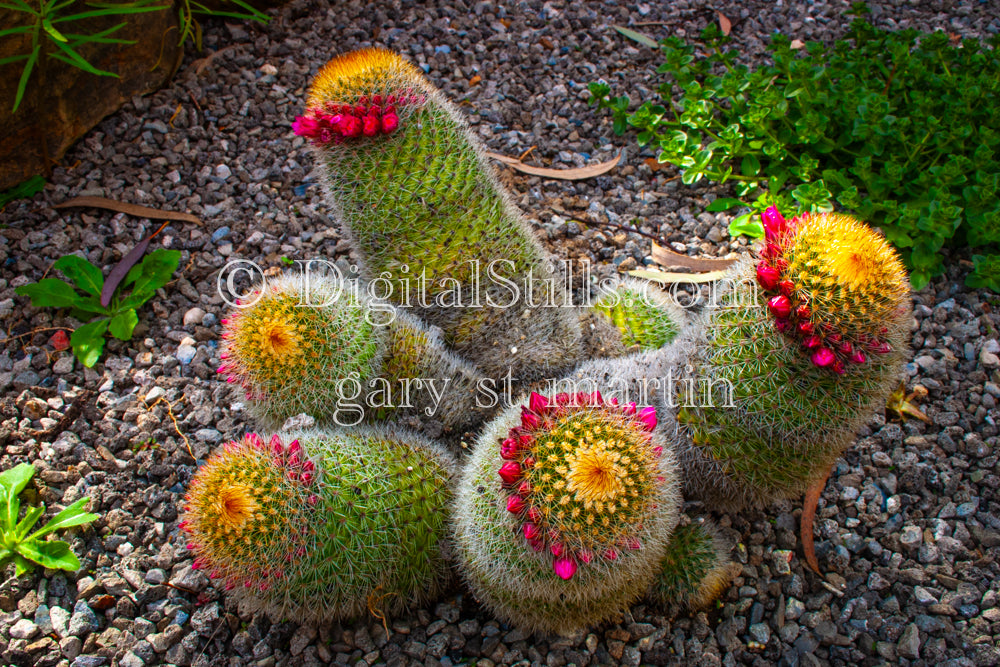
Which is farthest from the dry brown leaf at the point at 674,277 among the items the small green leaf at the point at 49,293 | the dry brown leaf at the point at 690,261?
the small green leaf at the point at 49,293

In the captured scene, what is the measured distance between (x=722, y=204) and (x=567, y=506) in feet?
7.50

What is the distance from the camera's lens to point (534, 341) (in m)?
2.74

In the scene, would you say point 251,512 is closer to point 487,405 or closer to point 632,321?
point 487,405

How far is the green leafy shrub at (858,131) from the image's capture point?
3.20m

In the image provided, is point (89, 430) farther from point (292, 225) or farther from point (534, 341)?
point (534, 341)

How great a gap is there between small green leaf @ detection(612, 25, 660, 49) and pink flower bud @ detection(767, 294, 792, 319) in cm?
290

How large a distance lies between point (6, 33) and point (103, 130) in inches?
32.3

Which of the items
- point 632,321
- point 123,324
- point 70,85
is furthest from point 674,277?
point 70,85

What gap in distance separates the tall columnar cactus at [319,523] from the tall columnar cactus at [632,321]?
947 millimetres

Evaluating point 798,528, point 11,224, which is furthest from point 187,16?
point 798,528

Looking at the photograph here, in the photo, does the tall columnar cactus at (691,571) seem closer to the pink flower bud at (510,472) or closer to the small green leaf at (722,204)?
the pink flower bud at (510,472)

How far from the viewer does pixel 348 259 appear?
3.44 meters

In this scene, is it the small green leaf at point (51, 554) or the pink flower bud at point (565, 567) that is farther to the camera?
the small green leaf at point (51, 554)

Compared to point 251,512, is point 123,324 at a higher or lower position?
higher
